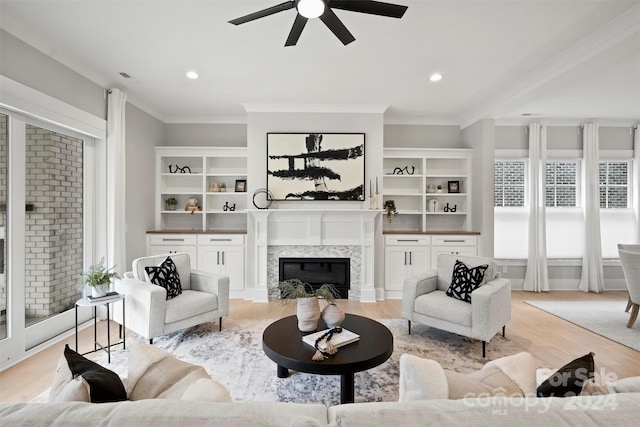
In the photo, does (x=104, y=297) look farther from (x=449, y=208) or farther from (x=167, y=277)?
(x=449, y=208)

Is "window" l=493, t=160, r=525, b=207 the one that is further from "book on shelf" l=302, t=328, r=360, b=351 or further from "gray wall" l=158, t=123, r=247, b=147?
"gray wall" l=158, t=123, r=247, b=147

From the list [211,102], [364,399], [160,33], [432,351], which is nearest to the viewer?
[364,399]

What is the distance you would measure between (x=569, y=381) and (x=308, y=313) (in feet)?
5.52

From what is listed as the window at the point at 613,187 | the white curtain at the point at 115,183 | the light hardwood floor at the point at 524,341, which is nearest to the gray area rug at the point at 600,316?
the light hardwood floor at the point at 524,341

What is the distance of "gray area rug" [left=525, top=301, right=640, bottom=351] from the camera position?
10.7ft

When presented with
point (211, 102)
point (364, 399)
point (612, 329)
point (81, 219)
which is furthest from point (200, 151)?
point (612, 329)

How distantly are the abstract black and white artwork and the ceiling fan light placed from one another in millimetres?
2684

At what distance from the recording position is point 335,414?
2.58 ft

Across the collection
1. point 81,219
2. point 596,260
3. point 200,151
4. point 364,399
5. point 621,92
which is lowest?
point 364,399

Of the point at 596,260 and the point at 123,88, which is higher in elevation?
the point at 123,88

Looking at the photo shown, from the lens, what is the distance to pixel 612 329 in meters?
3.46

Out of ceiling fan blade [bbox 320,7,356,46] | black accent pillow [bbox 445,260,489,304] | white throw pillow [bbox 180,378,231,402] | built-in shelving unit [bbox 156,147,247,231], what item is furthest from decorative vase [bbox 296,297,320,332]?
built-in shelving unit [bbox 156,147,247,231]

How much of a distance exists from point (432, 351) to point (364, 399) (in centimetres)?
106

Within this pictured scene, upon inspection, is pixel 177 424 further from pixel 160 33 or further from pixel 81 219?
pixel 81 219
